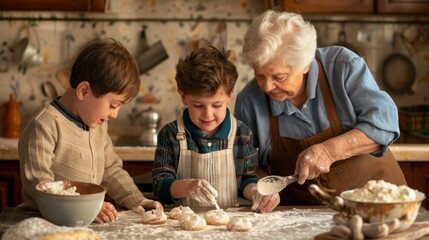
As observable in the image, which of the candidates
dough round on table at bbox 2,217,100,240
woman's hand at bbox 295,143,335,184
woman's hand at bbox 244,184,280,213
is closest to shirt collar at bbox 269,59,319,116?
woman's hand at bbox 295,143,335,184

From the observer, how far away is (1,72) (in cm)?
400

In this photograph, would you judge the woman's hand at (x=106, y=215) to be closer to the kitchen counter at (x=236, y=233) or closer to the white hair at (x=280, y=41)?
the kitchen counter at (x=236, y=233)

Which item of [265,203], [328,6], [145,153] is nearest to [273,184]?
[265,203]

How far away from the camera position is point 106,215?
6.86ft

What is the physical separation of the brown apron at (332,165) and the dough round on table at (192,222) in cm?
62

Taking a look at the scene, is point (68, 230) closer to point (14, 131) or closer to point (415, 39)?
point (14, 131)

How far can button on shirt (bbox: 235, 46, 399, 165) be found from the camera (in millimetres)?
2498

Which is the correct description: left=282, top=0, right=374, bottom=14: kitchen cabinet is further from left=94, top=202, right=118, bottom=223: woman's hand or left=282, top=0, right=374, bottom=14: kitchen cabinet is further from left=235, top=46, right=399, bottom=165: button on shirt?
left=94, top=202, right=118, bottom=223: woman's hand

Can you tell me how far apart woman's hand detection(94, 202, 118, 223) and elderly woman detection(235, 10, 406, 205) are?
628mm

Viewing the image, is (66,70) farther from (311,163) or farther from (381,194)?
(381,194)

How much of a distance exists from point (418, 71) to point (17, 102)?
216 centimetres

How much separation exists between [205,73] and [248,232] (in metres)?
0.57

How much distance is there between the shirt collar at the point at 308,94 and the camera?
8.30 feet

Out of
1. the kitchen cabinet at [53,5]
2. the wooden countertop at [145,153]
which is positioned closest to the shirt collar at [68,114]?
the wooden countertop at [145,153]
